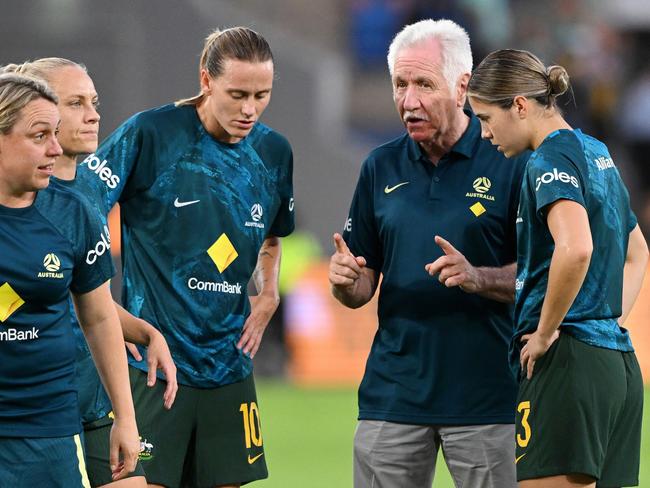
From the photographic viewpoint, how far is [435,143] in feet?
16.6

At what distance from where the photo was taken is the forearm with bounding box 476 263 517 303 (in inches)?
188

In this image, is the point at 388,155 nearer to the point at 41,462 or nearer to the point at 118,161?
the point at 118,161

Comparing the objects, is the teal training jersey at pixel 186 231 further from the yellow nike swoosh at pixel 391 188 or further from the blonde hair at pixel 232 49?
the yellow nike swoosh at pixel 391 188

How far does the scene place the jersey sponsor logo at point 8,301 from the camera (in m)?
3.80

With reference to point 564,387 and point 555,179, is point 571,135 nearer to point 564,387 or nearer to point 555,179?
point 555,179

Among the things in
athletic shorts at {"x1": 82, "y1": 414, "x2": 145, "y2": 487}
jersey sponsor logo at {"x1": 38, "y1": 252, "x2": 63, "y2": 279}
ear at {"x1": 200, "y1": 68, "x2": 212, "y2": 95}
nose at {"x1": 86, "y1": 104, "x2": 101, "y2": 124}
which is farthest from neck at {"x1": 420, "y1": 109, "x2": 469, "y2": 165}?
jersey sponsor logo at {"x1": 38, "y1": 252, "x2": 63, "y2": 279}

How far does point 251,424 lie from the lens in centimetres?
516

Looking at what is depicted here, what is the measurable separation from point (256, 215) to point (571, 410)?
153 centimetres

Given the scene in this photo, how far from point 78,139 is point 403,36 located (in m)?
1.34

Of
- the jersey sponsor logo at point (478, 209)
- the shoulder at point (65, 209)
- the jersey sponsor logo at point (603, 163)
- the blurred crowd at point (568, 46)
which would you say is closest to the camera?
the shoulder at point (65, 209)

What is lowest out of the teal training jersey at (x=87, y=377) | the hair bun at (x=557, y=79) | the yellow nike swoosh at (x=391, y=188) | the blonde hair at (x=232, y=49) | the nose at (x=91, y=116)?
the teal training jersey at (x=87, y=377)

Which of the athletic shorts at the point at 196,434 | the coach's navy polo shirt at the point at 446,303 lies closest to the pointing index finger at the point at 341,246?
the coach's navy polo shirt at the point at 446,303

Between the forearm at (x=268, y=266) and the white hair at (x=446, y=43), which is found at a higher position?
the white hair at (x=446, y=43)

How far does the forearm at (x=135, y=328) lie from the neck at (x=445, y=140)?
129 cm
